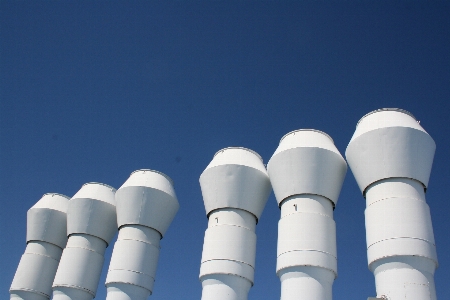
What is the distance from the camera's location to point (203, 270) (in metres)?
20.6

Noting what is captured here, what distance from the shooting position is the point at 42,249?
92.5 feet

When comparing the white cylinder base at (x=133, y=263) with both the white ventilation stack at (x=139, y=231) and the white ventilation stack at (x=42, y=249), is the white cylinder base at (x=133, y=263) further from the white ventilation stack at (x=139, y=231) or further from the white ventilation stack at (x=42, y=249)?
the white ventilation stack at (x=42, y=249)

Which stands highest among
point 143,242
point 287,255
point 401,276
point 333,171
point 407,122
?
point 407,122

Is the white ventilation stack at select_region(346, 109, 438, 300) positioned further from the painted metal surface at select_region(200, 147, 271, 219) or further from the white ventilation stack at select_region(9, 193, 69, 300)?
the white ventilation stack at select_region(9, 193, 69, 300)

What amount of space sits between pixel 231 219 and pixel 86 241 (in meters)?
10.4

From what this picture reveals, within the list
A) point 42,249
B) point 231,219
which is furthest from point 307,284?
point 42,249

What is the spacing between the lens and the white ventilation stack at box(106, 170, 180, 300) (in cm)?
2272

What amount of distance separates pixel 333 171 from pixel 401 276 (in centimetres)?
601

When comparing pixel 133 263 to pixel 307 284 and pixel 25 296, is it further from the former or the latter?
pixel 307 284

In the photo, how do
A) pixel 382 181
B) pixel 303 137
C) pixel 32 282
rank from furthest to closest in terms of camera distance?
pixel 32 282 → pixel 303 137 → pixel 382 181

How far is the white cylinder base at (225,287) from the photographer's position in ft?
64.2

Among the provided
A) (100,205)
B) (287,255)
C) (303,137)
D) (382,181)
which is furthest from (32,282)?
(382,181)

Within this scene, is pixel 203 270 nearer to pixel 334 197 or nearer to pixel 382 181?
pixel 334 197

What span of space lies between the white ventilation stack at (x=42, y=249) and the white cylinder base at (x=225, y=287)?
13.0 meters
